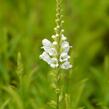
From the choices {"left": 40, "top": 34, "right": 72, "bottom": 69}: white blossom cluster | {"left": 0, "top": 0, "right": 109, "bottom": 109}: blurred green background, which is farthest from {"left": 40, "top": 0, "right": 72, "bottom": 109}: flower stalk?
{"left": 0, "top": 0, "right": 109, "bottom": 109}: blurred green background

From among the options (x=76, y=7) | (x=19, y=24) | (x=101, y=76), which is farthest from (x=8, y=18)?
(x=101, y=76)

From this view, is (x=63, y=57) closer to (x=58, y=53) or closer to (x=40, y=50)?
(x=58, y=53)

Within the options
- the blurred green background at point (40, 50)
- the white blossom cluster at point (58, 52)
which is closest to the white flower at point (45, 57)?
the white blossom cluster at point (58, 52)

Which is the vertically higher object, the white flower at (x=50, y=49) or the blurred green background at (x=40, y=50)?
the blurred green background at (x=40, y=50)

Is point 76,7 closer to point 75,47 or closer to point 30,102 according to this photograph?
point 75,47

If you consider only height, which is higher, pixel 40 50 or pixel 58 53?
pixel 40 50

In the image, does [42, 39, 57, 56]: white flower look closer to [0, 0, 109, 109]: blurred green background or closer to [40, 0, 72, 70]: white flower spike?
[40, 0, 72, 70]: white flower spike

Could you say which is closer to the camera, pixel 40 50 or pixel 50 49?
pixel 50 49

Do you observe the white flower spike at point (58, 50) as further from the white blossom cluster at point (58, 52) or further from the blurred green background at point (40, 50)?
the blurred green background at point (40, 50)

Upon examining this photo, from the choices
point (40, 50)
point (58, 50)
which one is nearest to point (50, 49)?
point (58, 50)
